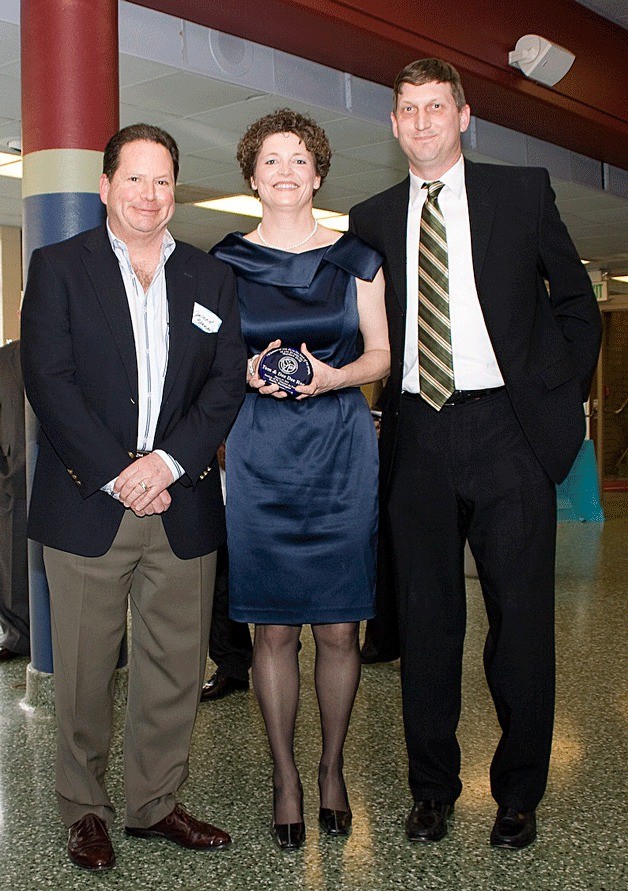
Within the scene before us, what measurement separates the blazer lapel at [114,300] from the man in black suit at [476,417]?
25.5 inches

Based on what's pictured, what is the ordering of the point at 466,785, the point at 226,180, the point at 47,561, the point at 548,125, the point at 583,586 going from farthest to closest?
the point at 226,180 → the point at 548,125 → the point at 583,586 → the point at 466,785 → the point at 47,561

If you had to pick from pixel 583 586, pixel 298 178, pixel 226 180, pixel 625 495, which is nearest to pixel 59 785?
pixel 298 178

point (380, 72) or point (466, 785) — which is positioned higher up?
point (380, 72)

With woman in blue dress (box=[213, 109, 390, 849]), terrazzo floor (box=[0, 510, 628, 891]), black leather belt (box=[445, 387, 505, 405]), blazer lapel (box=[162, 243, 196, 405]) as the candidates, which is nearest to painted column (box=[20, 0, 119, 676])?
terrazzo floor (box=[0, 510, 628, 891])

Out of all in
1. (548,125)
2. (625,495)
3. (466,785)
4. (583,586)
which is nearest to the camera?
(466,785)

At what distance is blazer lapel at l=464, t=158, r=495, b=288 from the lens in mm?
2301

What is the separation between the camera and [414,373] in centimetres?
238

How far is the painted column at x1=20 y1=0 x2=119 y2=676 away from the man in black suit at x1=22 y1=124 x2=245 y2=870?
135 centimetres

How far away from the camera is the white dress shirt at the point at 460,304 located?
232 cm

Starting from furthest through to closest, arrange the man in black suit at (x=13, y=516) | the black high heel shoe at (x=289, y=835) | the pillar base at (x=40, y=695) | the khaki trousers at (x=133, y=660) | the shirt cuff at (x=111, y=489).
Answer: the man in black suit at (x=13, y=516)
the pillar base at (x=40, y=695)
the black high heel shoe at (x=289, y=835)
the khaki trousers at (x=133, y=660)
the shirt cuff at (x=111, y=489)

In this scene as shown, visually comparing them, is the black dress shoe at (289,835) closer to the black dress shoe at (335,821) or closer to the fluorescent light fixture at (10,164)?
the black dress shoe at (335,821)

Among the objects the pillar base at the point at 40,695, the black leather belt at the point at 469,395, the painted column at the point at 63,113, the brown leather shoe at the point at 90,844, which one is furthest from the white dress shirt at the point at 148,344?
the pillar base at the point at 40,695

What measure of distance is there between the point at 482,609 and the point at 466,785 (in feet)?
8.02

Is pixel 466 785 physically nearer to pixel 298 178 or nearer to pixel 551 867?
pixel 551 867
